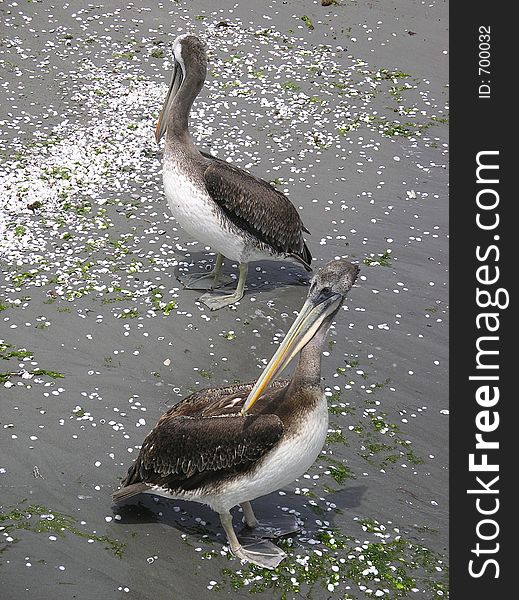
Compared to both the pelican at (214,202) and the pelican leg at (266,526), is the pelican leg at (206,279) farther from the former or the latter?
the pelican leg at (266,526)

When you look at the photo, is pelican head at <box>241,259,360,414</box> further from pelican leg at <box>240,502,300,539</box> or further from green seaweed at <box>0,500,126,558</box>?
green seaweed at <box>0,500,126,558</box>

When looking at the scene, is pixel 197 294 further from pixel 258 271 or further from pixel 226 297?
pixel 258 271

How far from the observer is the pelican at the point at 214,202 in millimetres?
7551

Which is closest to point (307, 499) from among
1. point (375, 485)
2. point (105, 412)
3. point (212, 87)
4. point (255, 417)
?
point (375, 485)

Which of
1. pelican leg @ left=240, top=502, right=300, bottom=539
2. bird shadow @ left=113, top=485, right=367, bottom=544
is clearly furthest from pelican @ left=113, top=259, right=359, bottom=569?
bird shadow @ left=113, top=485, right=367, bottom=544

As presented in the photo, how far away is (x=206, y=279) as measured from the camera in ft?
26.6

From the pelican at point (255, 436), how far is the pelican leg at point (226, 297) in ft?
7.65

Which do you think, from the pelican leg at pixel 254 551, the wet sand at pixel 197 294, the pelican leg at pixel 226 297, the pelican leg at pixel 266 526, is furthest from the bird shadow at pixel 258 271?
the pelican leg at pixel 254 551

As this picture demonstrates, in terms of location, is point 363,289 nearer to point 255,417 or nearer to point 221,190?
point 221,190

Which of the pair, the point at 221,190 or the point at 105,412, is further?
the point at 221,190

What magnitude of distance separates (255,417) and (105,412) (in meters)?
1.65

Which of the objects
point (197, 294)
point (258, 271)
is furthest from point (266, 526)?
point (258, 271)

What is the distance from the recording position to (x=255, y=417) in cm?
514

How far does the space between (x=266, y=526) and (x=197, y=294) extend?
2692mm
